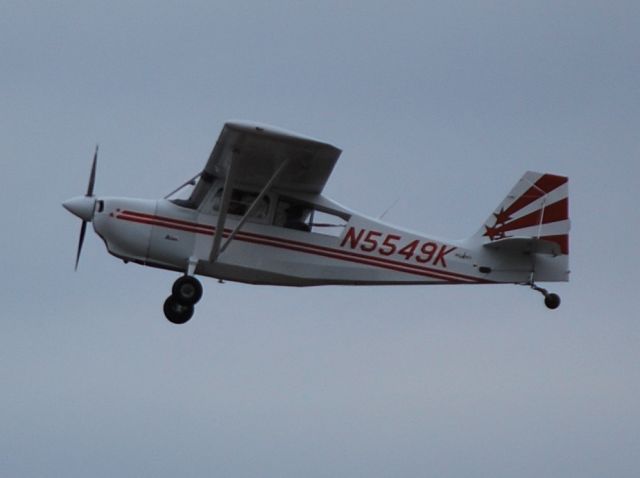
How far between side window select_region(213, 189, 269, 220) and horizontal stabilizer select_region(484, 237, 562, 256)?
3.41m

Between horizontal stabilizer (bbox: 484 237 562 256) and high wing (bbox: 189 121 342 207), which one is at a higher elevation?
high wing (bbox: 189 121 342 207)

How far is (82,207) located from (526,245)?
6426 millimetres

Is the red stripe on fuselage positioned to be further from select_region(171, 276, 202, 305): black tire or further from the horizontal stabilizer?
select_region(171, 276, 202, 305): black tire

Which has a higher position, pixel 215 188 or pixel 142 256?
pixel 215 188

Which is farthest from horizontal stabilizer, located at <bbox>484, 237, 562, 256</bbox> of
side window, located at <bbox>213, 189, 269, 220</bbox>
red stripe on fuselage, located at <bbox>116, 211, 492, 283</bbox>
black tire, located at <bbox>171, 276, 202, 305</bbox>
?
black tire, located at <bbox>171, 276, 202, 305</bbox>

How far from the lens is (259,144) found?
16.5m

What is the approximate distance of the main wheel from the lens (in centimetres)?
1753

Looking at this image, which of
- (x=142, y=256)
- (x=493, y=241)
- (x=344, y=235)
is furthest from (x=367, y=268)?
(x=142, y=256)

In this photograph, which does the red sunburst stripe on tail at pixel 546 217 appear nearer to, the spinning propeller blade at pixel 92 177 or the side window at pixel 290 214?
the side window at pixel 290 214

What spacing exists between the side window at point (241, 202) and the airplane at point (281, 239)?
1cm

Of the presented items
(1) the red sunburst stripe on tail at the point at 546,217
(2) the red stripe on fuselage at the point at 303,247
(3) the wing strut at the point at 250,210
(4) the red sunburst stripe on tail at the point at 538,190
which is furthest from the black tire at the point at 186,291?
(4) the red sunburst stripe on tail at the point at 538,190

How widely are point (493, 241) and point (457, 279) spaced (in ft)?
2.53

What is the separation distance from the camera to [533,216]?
18.7 metres

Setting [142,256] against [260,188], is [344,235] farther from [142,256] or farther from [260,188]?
[142,256]
